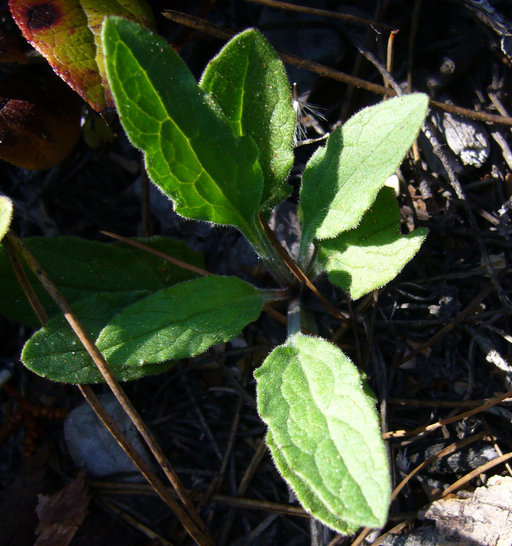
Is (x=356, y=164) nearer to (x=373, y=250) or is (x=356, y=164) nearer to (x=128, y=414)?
(x=373, y=250)

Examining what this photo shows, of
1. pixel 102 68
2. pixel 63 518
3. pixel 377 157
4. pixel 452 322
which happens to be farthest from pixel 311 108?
pixel 63 518

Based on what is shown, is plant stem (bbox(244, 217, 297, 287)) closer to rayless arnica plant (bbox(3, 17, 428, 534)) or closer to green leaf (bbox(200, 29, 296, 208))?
rayless arnica plant (bbox(3, 17, 428, 534))

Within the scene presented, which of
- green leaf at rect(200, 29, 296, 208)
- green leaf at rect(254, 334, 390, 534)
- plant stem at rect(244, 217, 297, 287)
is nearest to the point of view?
green leaf at rect(254, 334, 390, 534)

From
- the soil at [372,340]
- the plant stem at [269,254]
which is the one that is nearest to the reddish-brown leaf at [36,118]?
the soil at [372,340]

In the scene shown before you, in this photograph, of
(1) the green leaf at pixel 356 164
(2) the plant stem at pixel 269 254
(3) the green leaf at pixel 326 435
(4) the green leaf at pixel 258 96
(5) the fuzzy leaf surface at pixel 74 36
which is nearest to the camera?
(3) the green leaf at pixel 326 435

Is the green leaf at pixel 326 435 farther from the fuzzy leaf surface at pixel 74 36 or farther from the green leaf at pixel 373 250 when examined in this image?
the fuzzy leaf surface at pixel 74 36

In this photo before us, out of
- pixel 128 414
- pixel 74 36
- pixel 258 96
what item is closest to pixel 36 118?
pixel 74 36

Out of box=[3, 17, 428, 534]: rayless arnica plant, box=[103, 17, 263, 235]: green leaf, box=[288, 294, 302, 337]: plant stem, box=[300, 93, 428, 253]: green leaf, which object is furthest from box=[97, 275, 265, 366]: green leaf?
box=[300, 93, 428, 253]: green leaf
